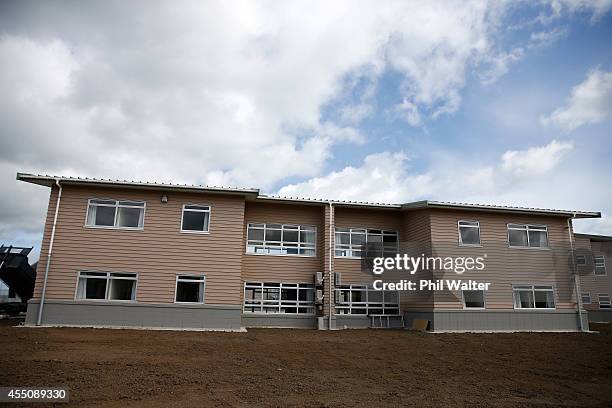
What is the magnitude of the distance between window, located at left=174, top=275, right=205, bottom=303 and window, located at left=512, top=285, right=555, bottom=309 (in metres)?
12.5

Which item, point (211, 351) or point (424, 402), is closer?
point (424, 402)

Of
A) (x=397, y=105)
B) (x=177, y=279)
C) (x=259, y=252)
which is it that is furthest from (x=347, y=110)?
(x=177, y=279)

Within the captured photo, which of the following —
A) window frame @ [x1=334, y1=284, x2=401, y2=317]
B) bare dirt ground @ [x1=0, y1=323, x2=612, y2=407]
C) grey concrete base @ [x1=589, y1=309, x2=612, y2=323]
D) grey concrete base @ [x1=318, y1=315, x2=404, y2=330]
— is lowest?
bare dirt ground @ [x1=0, y1=323, x2=612, y2=407]

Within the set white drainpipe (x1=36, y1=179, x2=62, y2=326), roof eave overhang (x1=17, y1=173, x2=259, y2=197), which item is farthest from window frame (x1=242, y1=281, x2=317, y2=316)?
white drainpipe (x1=36, y1=179, x2=62, y2=326)

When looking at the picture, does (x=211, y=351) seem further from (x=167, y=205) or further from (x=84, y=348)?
(x=167, y=205)

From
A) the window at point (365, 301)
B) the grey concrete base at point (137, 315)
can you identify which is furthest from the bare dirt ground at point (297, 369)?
the window at point (365, 301)

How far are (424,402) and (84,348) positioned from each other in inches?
311

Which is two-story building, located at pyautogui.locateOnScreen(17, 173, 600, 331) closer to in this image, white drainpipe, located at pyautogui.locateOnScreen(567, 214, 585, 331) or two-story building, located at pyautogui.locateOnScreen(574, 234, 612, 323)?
white drainpipe, located at pyautogui.locateOnScreen(567, 214, 585, 331)

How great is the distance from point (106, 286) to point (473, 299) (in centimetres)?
1381

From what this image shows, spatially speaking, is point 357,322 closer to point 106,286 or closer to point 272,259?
point 272,259

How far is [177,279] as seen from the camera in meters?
15.7

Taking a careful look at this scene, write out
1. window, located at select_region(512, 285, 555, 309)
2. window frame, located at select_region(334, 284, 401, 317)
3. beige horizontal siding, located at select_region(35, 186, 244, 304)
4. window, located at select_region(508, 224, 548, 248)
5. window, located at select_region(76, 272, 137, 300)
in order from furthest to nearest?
window, located at select_region(508, 224, 548, 248) → window, located at select_region(512, 285, 555, 309) → window frame, located at select_region(334, 284, 401, 317) → beige horizontal siding, located at select_region(35, 186, 244, 304) → window, located at select_region(76, 272, 137, 300)

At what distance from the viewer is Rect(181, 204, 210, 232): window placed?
16.2 m

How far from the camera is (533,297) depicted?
18.4m
